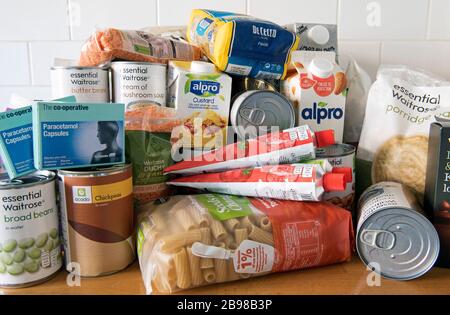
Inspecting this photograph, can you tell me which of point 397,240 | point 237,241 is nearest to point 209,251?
point 237,241

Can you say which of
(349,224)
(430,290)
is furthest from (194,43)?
(430,290)

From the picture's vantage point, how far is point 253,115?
0.69 metres

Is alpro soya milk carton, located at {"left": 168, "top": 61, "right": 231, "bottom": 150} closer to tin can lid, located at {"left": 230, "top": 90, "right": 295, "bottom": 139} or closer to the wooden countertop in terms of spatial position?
tin can lid, located at {"left": 230, "top": 90, "right": 295, "bottom": 139}

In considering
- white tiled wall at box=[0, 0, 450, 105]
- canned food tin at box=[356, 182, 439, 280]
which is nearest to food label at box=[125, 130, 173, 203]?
canned food tin at box=[356, 182, 439, 280]

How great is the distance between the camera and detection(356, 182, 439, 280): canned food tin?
54 centimetres

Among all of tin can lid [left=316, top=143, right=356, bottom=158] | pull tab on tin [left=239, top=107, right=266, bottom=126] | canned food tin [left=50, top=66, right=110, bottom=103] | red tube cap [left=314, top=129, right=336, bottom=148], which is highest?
canned food tin [left=50, top=66, right=110, bottom=103]

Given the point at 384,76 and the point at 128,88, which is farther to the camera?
the point at 384,76

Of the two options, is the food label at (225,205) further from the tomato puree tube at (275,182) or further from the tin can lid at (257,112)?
the tin can lid at (257,112)

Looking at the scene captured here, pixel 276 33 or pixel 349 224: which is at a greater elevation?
pixel 276 33

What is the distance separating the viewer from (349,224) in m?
0.59

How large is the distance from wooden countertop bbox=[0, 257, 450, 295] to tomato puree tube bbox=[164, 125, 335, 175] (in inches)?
7.1

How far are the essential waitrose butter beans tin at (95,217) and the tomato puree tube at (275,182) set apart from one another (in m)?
0.14
